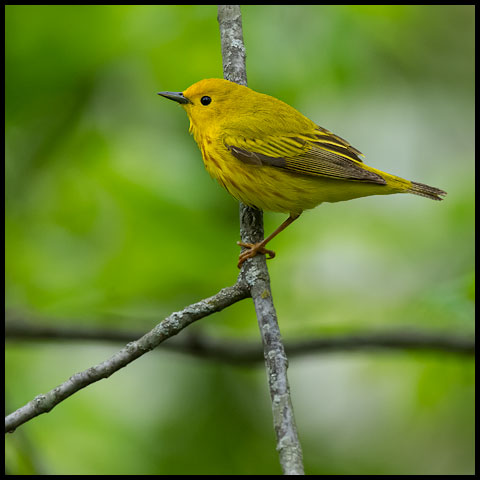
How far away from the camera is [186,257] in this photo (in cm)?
531

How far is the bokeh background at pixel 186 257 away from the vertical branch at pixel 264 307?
543 mm

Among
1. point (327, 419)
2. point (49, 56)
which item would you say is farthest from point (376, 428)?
point (49, 56)

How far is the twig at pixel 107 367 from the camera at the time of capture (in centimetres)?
333

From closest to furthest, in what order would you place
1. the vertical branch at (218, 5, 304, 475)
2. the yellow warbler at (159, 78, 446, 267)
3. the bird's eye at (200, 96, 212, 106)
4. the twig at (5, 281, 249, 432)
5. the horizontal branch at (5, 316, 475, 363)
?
the vertical branch at (218, 5, 304, 475) < the twig at (5, 281, 249, 432) < the yellow warbler at (159, 78, 446, 267) < the horizontal branch at (5, 316, 475, 363) < the bird's eye at (200, 96, 212, 106)

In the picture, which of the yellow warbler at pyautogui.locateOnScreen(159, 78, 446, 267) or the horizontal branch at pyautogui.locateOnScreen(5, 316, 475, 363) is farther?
the horizontal branch at pyautogui.locateOnScreen(5, 316, 475, 363)

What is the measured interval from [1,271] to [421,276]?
3.93m

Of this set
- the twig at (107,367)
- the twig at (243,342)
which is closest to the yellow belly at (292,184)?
the twig at (243,342)

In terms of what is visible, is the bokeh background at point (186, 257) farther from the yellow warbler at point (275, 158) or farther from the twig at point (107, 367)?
the twig at point (107, 367)

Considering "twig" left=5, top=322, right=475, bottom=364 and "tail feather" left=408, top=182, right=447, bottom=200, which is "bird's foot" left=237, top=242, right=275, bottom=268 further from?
"tail feather" left=408, top=182, right=447, bottom=200

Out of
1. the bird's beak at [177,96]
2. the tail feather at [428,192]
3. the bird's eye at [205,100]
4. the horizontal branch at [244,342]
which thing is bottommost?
the horizontal branch at [244,342]

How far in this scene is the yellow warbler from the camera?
4840 mm

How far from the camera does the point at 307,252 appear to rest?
5.99 metres

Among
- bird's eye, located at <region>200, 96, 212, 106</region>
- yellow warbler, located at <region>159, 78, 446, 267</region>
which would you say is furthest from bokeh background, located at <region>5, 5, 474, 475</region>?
yellow warbler, located at <region>159, 78, 446, 267</region>

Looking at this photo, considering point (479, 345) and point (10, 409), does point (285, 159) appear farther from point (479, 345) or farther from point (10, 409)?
point (10, 409)
